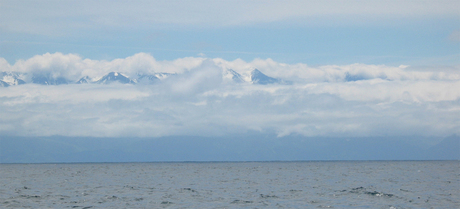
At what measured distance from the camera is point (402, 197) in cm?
6388

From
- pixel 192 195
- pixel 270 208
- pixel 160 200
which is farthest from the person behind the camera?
pixel 192 195

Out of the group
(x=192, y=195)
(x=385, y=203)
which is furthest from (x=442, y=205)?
(x=192, y=195)

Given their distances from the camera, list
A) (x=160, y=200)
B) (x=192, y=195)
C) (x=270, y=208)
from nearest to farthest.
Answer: (x=270, y=208) → (x=160, y=200) → (x=192, y=195)

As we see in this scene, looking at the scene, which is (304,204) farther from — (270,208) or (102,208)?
(102,208)

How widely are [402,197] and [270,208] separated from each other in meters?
24.0

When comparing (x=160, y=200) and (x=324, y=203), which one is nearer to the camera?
(x=324, y=203)

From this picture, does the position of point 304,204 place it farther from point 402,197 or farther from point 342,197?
point 402,197

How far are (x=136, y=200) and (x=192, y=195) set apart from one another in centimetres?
1033

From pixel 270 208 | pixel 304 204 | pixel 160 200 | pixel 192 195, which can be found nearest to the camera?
pixel 270 208

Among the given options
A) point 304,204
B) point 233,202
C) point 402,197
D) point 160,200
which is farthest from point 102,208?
point 402,197

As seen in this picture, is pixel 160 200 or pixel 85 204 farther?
pixel 160 200

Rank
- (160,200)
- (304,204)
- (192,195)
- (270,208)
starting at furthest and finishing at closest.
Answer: (192,195) → (160,200) → (304,204) → (270,208)

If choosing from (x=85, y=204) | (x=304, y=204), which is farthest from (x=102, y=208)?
(x=304, y=204)

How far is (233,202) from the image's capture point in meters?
58.6
